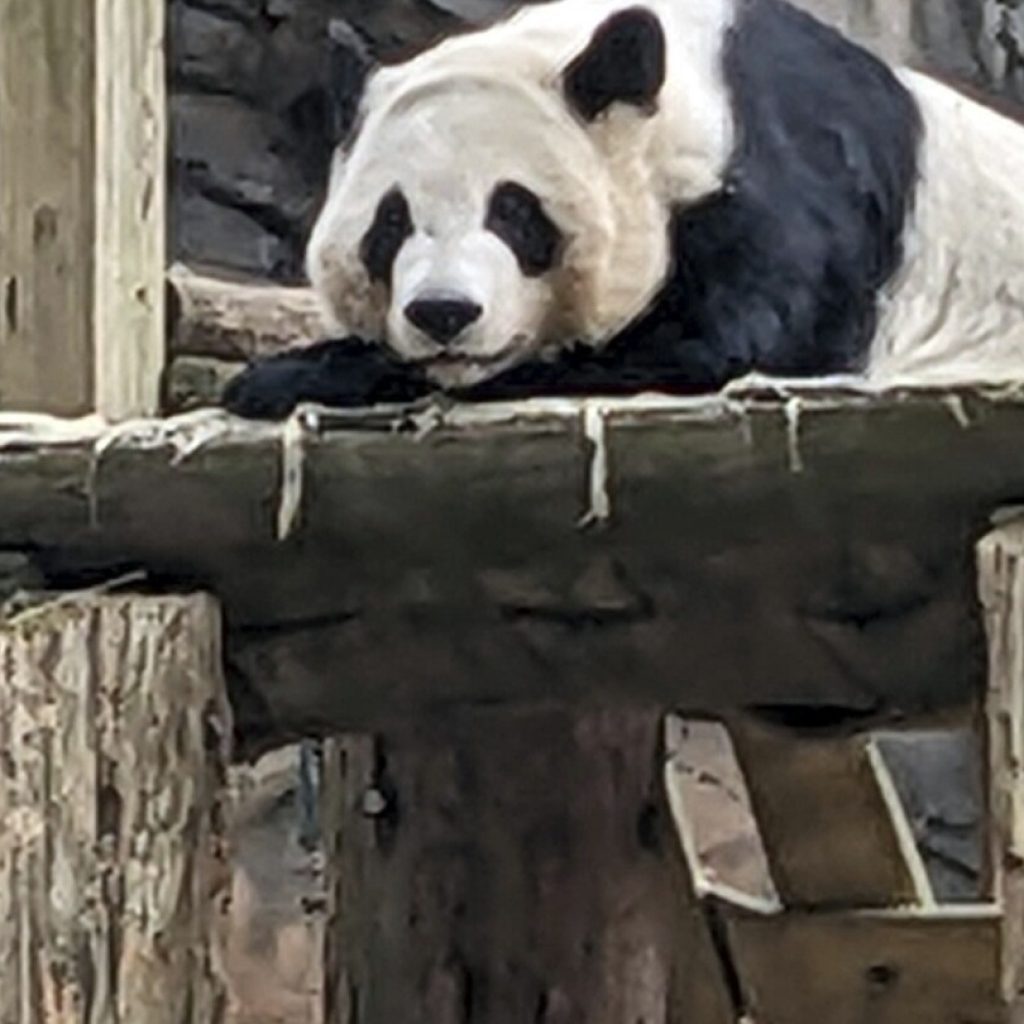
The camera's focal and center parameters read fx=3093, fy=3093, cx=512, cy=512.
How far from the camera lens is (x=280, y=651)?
2.12m

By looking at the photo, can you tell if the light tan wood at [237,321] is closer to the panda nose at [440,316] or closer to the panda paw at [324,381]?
the panda paw at [324,381]

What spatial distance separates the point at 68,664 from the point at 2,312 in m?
1.10

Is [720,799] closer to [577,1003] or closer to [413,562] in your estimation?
[577,1003]

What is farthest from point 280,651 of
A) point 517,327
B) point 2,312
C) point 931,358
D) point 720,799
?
point 720,799

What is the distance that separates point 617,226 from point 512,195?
10 centimetres

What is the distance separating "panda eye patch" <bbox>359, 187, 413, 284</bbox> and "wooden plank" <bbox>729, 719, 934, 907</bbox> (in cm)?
69

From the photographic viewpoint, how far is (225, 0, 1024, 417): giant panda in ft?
7.83

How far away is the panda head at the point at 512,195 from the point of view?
2387 mm

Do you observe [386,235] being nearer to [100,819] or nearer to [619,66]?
[619,66]

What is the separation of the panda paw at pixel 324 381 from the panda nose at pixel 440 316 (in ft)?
0.27

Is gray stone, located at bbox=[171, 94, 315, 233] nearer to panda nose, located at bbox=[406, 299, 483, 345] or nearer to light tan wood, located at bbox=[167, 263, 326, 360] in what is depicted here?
light tan wood, located at bbox=[167, 263, 326, 360]

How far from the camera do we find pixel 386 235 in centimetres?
243

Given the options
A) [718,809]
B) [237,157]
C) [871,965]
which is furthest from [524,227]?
[237,157]

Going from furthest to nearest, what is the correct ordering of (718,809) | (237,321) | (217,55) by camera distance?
(217,55), (718,809), (237,321)
